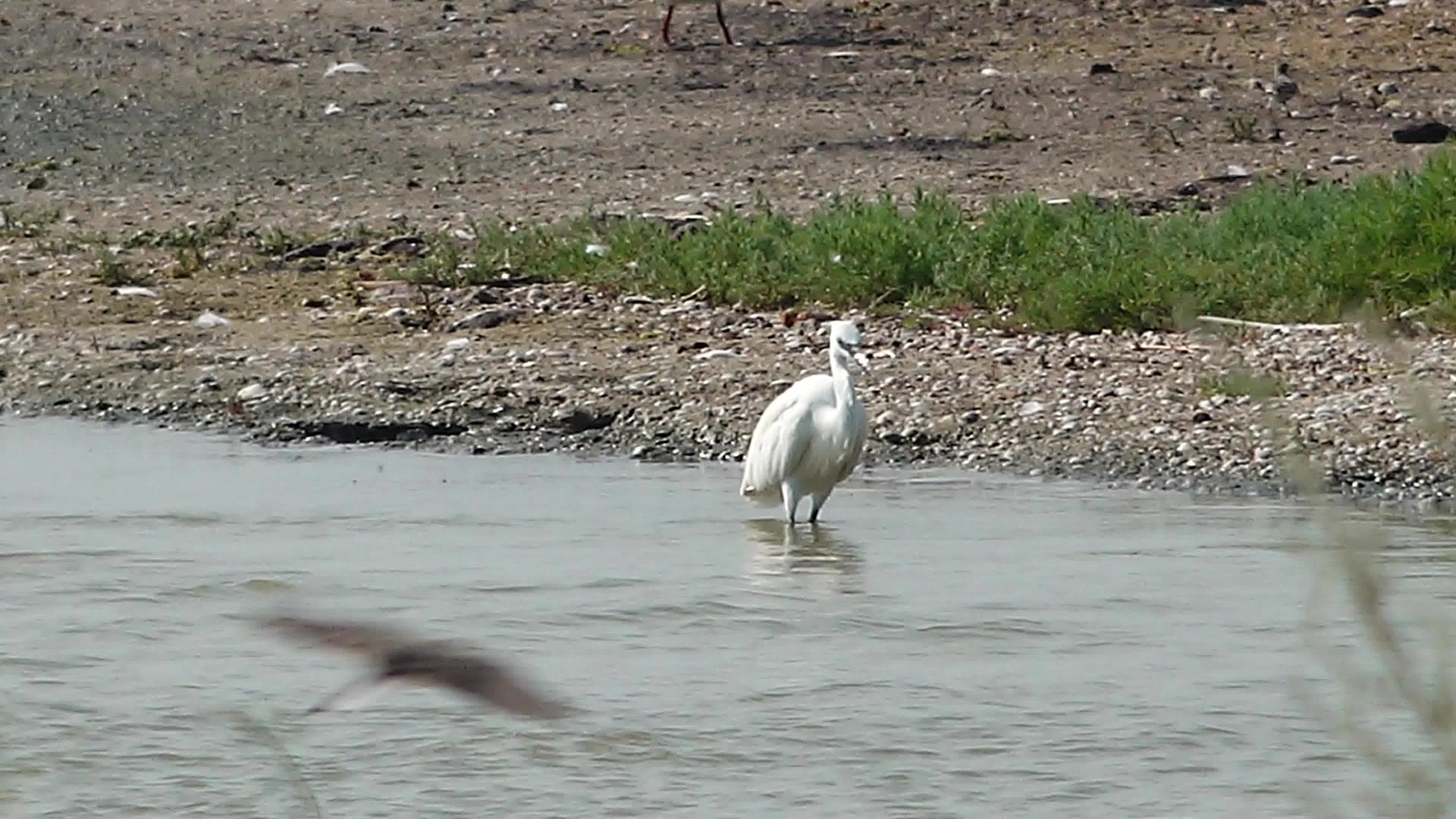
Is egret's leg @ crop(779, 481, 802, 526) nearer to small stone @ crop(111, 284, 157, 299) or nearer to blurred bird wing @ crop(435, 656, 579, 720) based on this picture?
small stone @ crop(111, 284, 157, 299)

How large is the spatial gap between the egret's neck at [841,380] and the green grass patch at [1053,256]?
5.48 feet

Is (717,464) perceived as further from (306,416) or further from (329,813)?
(329,813)

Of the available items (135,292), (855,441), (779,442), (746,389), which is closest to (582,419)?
(746,389)

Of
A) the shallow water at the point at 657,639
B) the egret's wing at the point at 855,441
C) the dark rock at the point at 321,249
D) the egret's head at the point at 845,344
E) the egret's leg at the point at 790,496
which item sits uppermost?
the dark rock at the point at 321,249

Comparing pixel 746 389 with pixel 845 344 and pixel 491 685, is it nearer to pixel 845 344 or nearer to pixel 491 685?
pixel 845 344

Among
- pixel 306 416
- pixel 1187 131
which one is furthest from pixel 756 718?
pixel 1187 131

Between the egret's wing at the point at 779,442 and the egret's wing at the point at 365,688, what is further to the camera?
the egret's wing at the point at 779,442

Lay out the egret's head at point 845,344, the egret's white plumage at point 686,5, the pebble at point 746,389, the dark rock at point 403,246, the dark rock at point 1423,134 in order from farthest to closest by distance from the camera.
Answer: the egret's white plumage at point 686,5 < the dark rock at point 1423,134 < the dark rock at point 403,246 < the pebble at point 746,389 < the egret's head at point 845,344

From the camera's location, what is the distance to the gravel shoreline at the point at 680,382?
8570 mm

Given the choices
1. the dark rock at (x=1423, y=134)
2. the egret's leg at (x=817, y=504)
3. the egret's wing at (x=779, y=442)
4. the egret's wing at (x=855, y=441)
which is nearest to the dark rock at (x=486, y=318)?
the egret's wing at (x=779, y=442)

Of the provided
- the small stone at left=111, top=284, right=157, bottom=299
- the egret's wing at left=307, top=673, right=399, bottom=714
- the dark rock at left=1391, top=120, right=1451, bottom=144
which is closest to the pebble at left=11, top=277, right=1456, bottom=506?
the small stone at left=111, top=284, right=157, bottom=299

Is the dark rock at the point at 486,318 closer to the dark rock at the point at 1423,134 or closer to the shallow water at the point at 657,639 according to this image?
the shallow water at the point at 657,639

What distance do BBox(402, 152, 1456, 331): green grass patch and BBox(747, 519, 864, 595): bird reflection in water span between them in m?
2.04

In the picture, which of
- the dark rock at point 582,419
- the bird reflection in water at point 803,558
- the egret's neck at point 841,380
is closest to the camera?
the bird reflection in water at point 803,558
